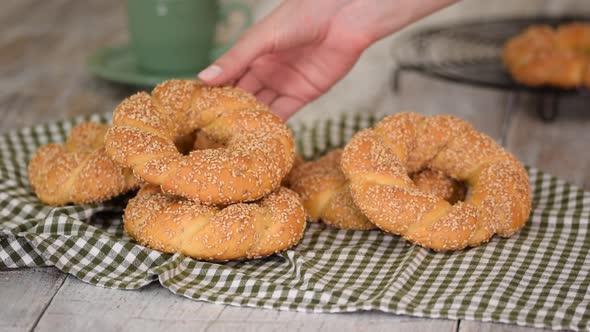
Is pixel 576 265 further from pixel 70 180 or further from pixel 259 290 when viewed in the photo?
pixel 70 180

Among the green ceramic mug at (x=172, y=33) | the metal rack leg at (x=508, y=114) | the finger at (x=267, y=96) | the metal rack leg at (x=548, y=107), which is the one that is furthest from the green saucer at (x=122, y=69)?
the metal rack leg at (x=548, y=107)

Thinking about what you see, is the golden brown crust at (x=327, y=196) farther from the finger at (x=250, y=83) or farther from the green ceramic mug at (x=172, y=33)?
the green ceramic mug at (x=172, y=33)

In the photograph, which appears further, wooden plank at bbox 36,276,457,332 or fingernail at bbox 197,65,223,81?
fingernail at bbox 197,65,223,81

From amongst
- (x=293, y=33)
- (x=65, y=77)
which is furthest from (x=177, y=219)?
(x=65, y=77)

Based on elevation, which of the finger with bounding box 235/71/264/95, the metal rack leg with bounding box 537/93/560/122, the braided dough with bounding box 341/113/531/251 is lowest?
the metal rack leg with bounding box 537/93/560/122

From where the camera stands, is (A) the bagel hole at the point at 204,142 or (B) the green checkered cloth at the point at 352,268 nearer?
(B) the green checkered cloth at the point at 352,268

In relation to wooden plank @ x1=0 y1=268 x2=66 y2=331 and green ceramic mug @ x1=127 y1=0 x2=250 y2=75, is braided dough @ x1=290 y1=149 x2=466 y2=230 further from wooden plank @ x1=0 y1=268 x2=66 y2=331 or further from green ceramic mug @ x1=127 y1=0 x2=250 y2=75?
green ceramic mug @ x1=127 y1=0 x2=250 y2=75

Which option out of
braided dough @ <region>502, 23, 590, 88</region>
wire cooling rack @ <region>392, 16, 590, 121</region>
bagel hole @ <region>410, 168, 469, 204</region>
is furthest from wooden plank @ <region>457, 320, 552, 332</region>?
braided dough @ <region>502, 23, 590, 88</region>

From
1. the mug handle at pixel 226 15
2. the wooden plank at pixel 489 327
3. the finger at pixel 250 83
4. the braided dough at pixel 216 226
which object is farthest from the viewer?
the mug handle at pixel 226 15
